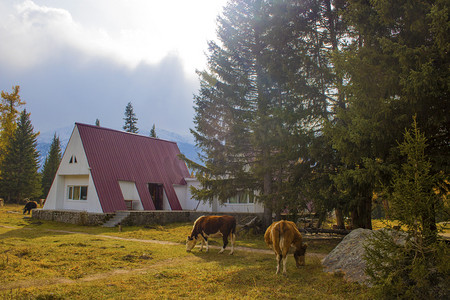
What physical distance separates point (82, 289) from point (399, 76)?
32.6 feet

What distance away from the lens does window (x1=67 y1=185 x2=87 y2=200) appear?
83.0 feet

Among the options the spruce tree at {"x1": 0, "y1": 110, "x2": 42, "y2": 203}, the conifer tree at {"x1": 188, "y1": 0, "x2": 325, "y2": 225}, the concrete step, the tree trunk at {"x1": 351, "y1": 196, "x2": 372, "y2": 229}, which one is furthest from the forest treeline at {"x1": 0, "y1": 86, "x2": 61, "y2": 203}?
the tree trunk at {"x1": 351, "y1": 196, "x2": 372, "y2": 229}

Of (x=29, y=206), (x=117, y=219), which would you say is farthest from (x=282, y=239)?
(x=29, y=206)

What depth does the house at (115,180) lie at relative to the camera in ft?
80.2

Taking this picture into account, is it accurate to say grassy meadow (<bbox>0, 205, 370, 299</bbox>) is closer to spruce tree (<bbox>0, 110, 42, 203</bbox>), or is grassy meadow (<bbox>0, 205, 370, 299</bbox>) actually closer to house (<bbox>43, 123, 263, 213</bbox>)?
house (<bbox>43, 123, 263, 213</bbox>)

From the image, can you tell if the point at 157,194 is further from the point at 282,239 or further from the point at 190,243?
the point at 282,239

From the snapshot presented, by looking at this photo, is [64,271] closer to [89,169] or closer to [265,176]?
[265,176]

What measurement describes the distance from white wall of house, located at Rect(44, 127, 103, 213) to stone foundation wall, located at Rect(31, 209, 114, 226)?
4.00ft

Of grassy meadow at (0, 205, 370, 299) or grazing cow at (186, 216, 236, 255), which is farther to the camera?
grazing cow at (186, 216, 236, 255)

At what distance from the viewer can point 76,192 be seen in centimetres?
2584

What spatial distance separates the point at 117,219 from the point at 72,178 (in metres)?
6.88

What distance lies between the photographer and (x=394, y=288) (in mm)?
5840

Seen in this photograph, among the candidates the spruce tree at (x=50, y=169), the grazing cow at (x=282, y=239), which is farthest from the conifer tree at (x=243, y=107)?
the spruce tree at (x=50, y=169)

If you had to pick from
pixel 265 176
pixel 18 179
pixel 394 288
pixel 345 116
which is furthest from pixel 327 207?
pixel 18 179
